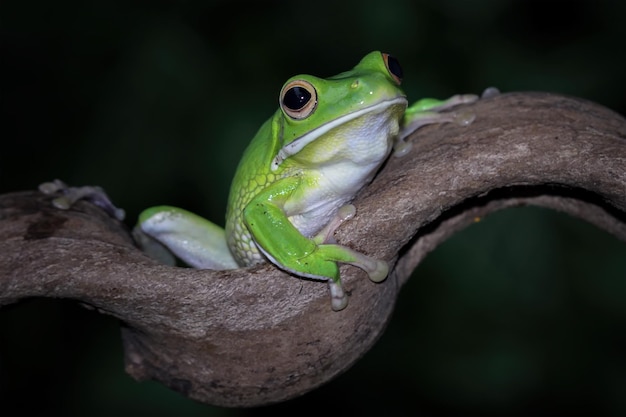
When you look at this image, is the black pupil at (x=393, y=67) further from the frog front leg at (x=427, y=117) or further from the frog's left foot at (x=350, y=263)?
the frog's left foot at (x=350, y=263)

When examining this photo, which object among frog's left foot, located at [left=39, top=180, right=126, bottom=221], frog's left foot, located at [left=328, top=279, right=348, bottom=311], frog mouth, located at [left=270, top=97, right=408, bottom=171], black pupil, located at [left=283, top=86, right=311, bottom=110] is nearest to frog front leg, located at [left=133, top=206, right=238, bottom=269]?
frog's left foot, located at [left=39, top=180, right=126, bottom=221]

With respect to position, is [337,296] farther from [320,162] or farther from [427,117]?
[427,117]

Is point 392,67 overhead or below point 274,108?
overhead

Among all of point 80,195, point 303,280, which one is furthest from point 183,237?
point 303,280

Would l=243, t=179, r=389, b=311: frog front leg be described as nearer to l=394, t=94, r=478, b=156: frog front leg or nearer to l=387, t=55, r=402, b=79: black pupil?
l=394, t=94, r=478, b=156: frog front leg

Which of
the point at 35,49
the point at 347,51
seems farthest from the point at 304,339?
the point at 35,49

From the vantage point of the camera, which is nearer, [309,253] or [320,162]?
[309,253]

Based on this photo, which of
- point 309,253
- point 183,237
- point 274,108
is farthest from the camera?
point 274,108
